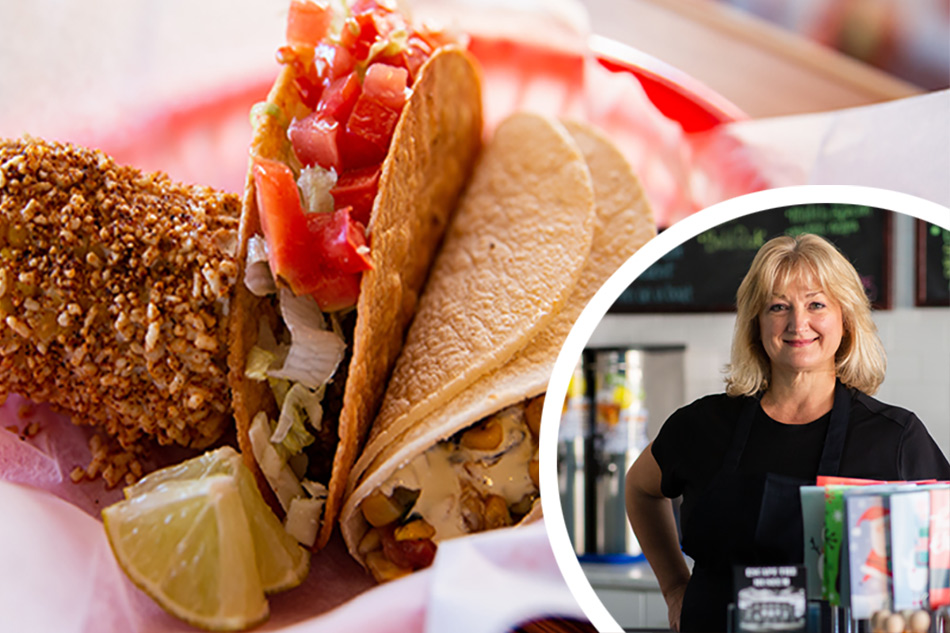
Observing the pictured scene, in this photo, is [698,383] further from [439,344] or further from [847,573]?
[439,344]

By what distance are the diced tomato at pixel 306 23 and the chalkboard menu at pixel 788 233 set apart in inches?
24.1

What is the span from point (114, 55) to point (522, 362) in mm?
1055

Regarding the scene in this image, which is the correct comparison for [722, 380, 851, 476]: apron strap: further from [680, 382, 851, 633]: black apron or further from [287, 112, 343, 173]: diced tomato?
[287, 112, 343, 173]: diced tomato

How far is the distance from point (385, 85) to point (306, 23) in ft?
0.55

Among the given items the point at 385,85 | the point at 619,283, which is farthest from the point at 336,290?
the point at 619,283

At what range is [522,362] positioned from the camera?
909 mm

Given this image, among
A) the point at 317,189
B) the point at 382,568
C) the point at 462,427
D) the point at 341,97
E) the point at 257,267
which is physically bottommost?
the point at 382,568

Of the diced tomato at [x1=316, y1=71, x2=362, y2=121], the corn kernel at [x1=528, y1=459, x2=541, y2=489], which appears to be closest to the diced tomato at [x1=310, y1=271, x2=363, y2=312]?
the diced tomato at [x1=316, y1=71, x2=362, y2=121]

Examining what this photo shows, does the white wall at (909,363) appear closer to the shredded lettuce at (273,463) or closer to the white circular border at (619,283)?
the white circular border at (619,283)

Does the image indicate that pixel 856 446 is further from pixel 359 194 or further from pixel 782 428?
pixel 359 194

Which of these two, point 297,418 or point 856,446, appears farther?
point 297,418

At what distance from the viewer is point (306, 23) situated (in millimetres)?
982

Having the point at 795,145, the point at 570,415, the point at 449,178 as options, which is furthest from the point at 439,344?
the point at 795,145

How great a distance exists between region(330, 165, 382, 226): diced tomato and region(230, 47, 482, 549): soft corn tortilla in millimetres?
28
